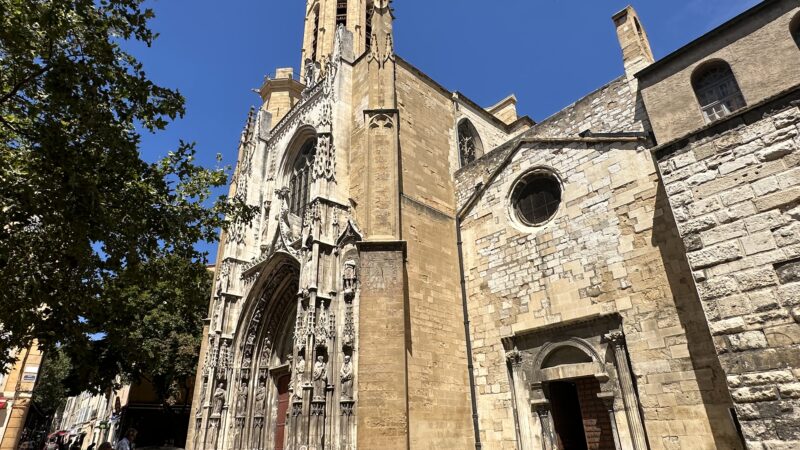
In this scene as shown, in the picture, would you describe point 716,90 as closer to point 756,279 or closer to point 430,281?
point 756,279

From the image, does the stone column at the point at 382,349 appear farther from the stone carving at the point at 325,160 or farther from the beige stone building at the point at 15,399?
the beige stone building at the point at 15,399

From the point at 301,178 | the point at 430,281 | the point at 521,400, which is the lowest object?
the point at 521,400

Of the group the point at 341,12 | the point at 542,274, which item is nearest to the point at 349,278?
the point at 542,274

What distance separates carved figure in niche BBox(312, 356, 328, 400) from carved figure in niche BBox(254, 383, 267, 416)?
5270mm

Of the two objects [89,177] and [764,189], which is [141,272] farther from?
[764,189]

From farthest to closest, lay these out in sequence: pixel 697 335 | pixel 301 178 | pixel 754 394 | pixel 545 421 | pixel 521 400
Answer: pixel 301 178 → pixel 521 400 → pixel 545 421 → pixel 697 335 → pixel 754 394

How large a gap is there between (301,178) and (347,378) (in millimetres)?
8751

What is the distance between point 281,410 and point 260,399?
2.62 ft

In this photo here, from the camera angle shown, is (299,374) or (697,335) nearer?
(697,335)

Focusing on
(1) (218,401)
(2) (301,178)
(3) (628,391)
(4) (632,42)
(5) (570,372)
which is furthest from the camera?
(2) (301,178)

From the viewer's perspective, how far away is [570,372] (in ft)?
29.4

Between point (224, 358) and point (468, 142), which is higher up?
point (468, 142)

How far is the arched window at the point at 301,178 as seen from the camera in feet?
50.6

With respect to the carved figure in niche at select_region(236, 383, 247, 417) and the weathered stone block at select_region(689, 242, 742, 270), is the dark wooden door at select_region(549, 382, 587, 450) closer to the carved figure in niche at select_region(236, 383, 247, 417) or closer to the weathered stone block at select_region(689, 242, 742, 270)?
the weathered stone block at select_region(689, 242, 742, 270)
